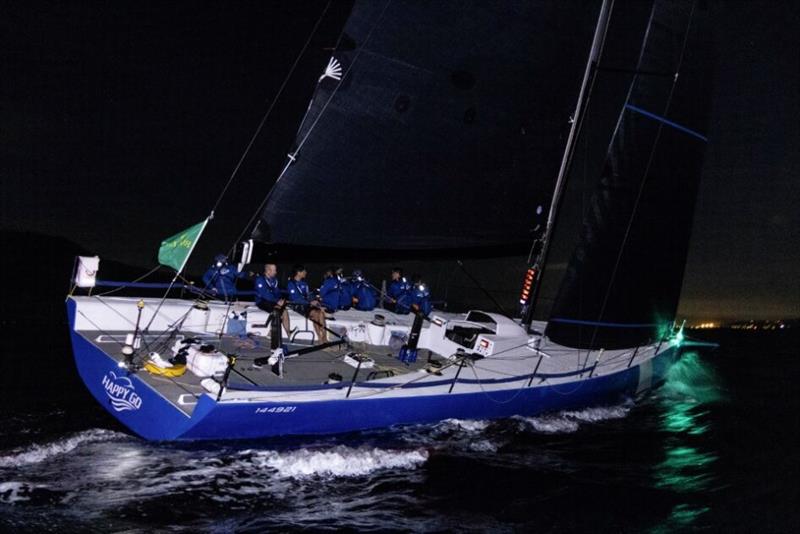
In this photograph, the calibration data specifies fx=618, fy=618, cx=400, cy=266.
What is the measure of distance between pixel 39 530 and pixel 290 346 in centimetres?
529

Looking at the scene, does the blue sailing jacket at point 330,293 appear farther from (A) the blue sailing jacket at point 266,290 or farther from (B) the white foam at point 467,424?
(B) the white foam at point 467,424

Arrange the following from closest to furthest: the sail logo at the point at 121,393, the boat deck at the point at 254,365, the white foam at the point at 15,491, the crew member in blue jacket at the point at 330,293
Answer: the white foam at the point at 15,491 < the sail logo at the point at 121,393 < the boat deck at the point at 254,365 < the crew member in blue jacket at the point at 330,293

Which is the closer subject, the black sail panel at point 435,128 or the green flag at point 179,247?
the green flag at point 179,247

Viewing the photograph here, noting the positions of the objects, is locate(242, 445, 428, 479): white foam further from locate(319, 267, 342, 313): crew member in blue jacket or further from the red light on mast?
the red light on mast

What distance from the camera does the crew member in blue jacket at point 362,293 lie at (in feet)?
42.0

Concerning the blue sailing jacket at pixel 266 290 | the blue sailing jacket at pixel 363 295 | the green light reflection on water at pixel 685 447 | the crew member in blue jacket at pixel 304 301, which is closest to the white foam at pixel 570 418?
the green light reflection on water at pixel 685 447

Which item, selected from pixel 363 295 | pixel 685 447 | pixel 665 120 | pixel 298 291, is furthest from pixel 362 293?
pixel 665 120

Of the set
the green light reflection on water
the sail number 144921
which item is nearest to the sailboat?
the sail number 144921

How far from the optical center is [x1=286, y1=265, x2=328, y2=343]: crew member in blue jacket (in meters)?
10.8

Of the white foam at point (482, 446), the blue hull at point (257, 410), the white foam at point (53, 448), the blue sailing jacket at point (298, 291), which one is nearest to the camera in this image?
the white foam at point (53, 448)

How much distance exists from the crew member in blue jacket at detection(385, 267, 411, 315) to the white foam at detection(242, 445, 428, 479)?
492 centimetres

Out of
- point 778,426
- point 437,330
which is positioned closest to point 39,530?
point 437,330

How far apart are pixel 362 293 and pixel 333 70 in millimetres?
4721

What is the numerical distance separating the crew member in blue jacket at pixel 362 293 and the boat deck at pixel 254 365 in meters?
1.36
